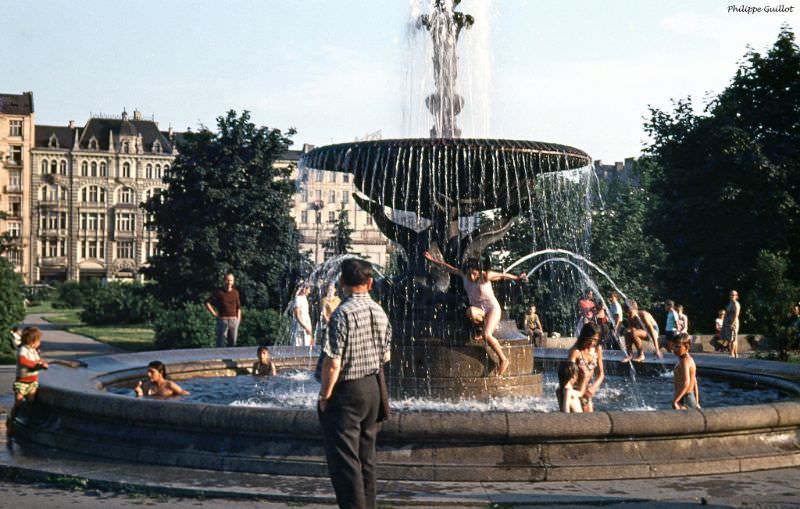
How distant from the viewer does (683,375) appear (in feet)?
33.7

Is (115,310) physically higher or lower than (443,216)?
lower

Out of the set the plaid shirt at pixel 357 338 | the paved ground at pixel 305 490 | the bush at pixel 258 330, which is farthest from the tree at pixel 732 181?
the plaid shirt at pixel 357 338

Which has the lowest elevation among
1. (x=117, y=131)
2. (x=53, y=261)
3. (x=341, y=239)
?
(x=341, y=239)

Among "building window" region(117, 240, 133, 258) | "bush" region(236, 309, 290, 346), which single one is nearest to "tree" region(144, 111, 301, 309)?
"bush" region(236, 309, 290, 346)

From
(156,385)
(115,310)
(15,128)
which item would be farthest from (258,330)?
(15,128)

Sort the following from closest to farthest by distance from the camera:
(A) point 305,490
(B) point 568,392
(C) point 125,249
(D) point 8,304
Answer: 1. (A) point 305,490
2. (B) point 568,392
3. (D) point 8,304
4. (C) point 125,249

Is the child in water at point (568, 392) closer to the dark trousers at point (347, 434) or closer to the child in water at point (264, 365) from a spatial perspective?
the dark trousers at point (347, 434)

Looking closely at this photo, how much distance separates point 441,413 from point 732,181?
27.8 metres

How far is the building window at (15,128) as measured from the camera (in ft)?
336

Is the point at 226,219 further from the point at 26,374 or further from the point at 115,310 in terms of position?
the point at 26,374

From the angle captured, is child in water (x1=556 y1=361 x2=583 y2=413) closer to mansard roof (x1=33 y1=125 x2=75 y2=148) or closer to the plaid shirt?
the plaid shirt

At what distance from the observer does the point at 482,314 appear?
38.8 ft

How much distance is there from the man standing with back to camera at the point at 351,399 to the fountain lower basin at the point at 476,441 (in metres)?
2.07

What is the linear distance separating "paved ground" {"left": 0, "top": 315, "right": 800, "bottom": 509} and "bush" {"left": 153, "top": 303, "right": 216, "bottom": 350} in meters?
17.4
